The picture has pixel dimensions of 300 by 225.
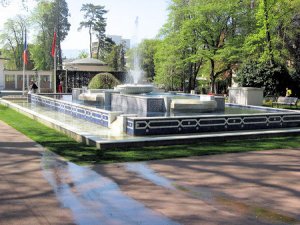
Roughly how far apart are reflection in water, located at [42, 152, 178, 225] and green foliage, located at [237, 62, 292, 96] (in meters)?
25.5

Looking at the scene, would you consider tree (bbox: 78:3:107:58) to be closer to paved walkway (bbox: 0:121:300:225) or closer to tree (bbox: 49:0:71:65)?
tree (bbox: 49:0:71:65)

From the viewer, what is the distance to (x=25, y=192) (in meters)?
6.87

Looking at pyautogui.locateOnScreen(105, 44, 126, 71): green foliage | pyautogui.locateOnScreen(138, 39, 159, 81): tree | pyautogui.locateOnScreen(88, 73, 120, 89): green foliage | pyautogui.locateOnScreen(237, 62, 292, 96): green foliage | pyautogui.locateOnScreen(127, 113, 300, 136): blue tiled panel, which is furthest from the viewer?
pyautogui.locateOnScreen(105, 44, 126, 71): green foliage

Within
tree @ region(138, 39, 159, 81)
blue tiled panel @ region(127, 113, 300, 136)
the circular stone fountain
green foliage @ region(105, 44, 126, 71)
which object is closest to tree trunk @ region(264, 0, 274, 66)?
the circular stone fountain

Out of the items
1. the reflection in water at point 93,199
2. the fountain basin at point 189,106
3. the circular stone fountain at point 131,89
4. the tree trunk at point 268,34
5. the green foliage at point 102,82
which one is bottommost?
the reflection in water at point 93,199

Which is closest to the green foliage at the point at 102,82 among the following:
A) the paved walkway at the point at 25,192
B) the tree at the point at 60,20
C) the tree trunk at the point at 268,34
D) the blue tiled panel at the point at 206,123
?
the tree trunk at the point at 268,34

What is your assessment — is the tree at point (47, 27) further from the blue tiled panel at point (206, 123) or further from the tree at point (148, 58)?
the blue tiled panel at point (206, 123)

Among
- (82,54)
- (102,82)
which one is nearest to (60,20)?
(82,54)

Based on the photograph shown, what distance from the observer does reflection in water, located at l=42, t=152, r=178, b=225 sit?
566 cm

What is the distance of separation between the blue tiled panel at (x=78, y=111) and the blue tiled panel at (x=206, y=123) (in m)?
2.36

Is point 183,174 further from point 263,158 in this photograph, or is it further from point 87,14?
point 87,14

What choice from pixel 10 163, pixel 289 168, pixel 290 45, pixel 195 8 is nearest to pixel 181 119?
pixel 289 168

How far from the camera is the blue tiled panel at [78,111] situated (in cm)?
1527

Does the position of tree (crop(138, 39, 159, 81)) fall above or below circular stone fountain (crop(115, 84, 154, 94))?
above
